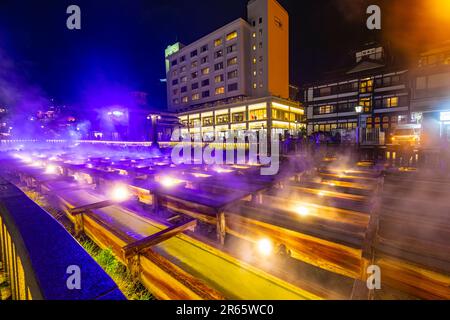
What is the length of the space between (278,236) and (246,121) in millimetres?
37339

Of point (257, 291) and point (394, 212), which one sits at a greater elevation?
point (394, 212)

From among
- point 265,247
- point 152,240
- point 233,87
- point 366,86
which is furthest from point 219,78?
point 152,240

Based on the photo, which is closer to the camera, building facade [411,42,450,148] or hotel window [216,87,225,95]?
building facade [411,42,450,148]

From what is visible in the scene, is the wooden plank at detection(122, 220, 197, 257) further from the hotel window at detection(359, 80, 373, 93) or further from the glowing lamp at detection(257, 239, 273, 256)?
the hotel window at detection(359, 80, 373, 93)

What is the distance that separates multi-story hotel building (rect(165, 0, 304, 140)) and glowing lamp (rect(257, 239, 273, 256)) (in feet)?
114

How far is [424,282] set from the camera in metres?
2.40

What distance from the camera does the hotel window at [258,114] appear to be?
3820cm

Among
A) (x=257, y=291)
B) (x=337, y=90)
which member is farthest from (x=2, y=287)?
(x=337, y=90)

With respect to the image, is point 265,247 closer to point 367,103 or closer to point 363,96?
point 367,103

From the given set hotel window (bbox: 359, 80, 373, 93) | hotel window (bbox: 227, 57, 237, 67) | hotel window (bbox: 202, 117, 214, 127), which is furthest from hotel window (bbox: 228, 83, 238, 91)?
hotel window (bbox: 359, 80, 373, 93)

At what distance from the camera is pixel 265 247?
12.7ft

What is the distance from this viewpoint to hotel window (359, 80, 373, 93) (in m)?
28.6

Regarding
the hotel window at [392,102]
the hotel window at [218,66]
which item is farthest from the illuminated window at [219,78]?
the hotel window at [392,102]
